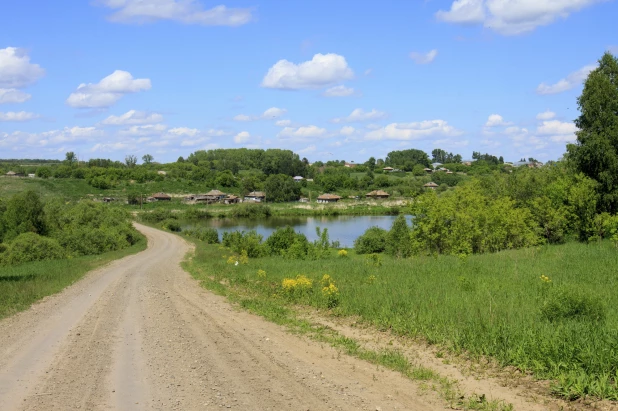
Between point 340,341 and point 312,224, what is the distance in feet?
288

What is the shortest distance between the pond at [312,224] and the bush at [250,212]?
9.02ft

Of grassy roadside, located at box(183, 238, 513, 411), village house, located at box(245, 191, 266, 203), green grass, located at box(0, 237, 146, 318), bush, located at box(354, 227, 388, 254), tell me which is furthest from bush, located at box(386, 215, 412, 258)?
village house, located at box(245, 191, 266, 203)

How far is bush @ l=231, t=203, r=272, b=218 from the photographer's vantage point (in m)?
116

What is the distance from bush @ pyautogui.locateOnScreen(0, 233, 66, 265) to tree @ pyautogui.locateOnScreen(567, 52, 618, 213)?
3646cm

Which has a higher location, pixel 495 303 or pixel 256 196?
pixel 256 196

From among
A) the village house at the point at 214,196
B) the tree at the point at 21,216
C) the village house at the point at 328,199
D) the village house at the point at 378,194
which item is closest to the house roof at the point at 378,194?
the village house at the point at 378,194

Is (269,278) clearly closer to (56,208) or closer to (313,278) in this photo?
(313,278)

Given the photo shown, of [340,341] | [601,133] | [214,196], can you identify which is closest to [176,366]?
[340,341]

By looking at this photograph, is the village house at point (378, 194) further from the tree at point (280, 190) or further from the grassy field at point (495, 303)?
the grassy field at point (495, 303)

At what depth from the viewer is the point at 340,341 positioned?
10664 mm

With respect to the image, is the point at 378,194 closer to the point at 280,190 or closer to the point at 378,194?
the point at 378,194

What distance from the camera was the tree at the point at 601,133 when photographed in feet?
121

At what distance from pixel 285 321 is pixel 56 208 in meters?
52.4

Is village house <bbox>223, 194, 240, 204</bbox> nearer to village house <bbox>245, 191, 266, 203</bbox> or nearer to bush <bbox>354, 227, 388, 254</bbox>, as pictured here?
village house <bbox>245, 191, 266, 203</bbox>
